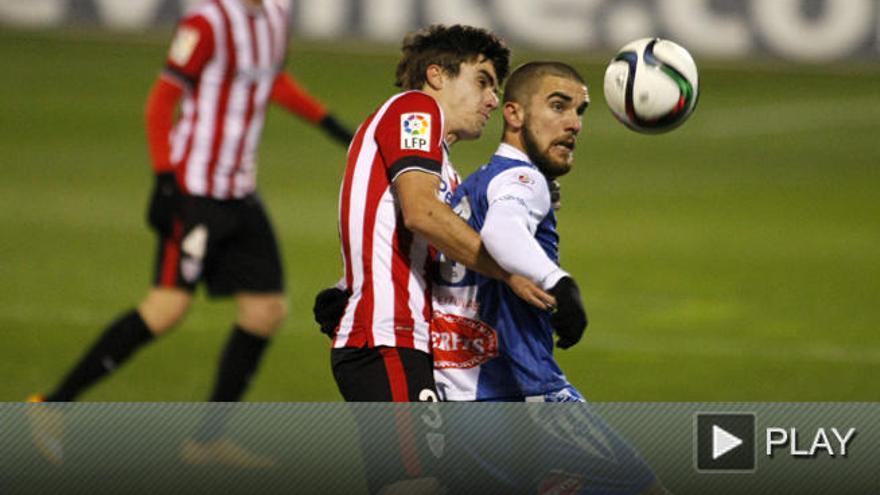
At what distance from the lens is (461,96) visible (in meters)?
5.30

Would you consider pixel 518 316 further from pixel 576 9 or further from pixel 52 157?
pixel 576 9

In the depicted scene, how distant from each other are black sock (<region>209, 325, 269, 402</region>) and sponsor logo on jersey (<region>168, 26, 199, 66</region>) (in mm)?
1431

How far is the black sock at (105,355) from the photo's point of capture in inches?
295

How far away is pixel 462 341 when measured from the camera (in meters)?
5.16

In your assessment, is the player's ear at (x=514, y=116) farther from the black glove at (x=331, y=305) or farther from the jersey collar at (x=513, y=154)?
the black glove at (x=331, y=305)

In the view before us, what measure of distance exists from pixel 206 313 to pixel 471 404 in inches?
282

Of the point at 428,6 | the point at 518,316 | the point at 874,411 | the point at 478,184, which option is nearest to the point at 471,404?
the point at 518,316

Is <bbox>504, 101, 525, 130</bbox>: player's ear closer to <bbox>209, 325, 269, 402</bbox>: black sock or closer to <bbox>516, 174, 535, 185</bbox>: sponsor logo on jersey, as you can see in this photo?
<bbox>516, 174, 535, 185</bbox>: sponsor logo on jersey

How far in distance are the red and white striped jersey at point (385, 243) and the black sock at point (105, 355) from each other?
2654 mm

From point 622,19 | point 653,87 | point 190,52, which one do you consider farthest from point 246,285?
point 622,19

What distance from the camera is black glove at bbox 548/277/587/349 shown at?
466 cm

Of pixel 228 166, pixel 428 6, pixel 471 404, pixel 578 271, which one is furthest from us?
pixel 428 6

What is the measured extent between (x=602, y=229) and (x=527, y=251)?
34.5ft

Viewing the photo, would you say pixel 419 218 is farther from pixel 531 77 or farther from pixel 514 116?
pixel 531 77
